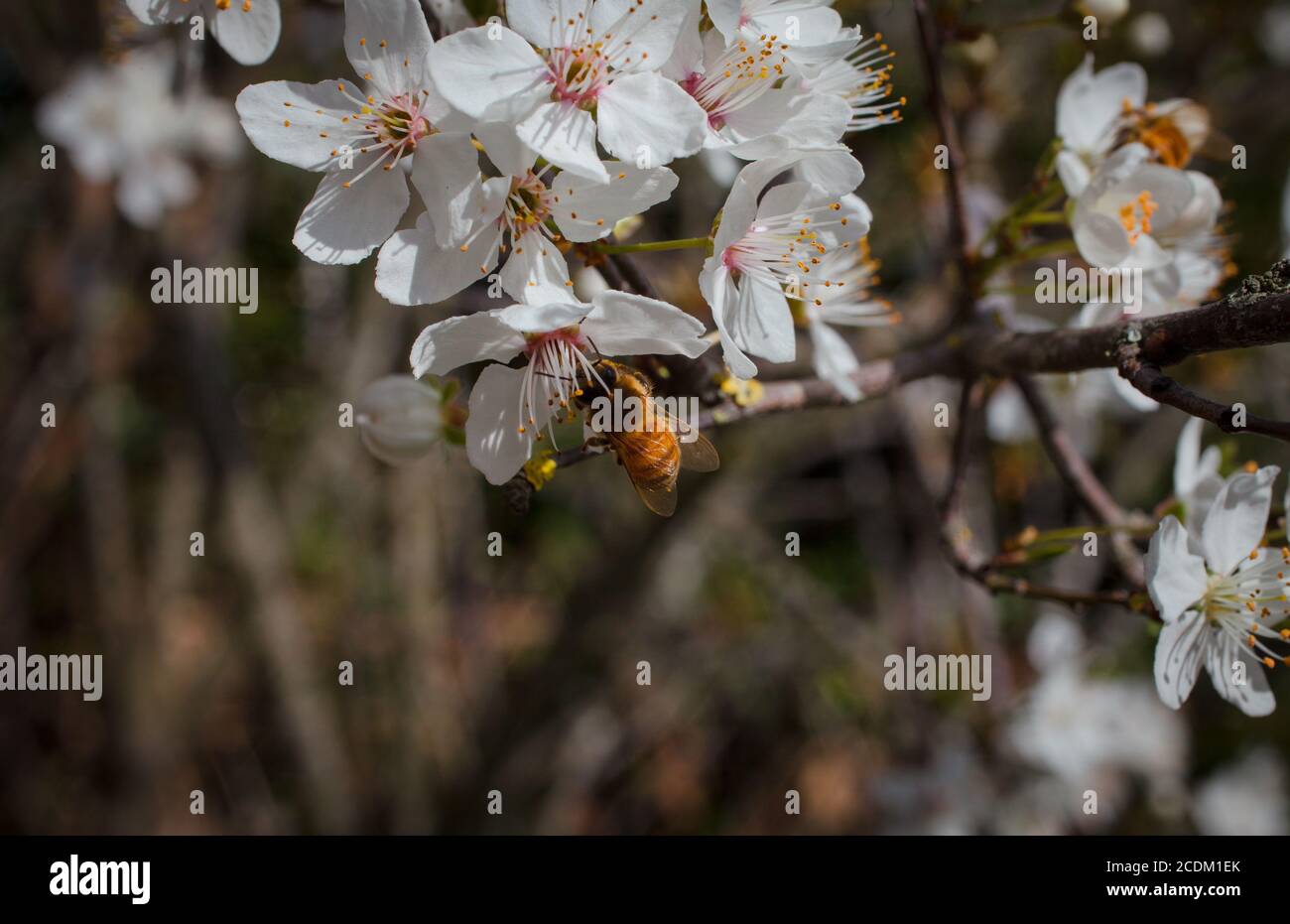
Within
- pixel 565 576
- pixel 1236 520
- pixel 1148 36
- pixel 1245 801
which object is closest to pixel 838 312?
pixel 1236 520

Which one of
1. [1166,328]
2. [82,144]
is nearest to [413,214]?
[1166,328]

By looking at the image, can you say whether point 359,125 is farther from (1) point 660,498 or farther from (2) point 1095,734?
(2) point 1095,734

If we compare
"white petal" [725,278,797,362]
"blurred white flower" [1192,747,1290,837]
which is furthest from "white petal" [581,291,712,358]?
"blurred white flower" [1192,747,1290,837]

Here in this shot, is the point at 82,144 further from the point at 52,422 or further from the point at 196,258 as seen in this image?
the point at 52,422

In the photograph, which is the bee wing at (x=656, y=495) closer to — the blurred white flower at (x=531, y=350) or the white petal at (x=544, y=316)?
the blurred white flower at (x=531, y=350)

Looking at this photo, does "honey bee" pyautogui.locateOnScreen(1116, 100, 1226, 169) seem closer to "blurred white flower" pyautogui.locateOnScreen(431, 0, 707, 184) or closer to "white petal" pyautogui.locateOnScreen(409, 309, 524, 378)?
"blurred white flower" pyautogui.locateOnScreen(431, 0, 707, 184)

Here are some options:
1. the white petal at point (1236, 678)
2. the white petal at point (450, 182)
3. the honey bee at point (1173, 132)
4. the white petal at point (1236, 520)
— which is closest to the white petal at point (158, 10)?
the white petal at point (450, 182)
